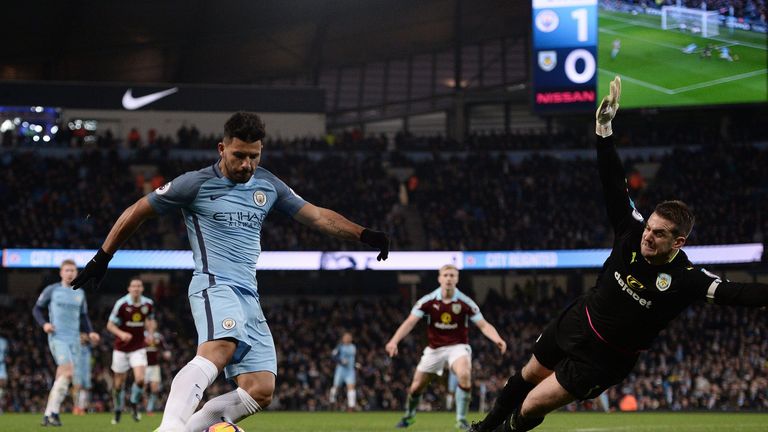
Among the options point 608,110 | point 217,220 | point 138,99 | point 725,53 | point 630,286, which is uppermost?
point 138,99

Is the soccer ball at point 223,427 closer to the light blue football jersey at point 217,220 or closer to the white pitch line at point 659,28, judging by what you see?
the light blue football jersey at point 217,220

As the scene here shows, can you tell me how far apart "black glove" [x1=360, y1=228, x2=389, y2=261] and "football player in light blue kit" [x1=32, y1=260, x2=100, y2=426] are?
9.71m

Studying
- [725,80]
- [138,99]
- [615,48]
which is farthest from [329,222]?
[138,99]

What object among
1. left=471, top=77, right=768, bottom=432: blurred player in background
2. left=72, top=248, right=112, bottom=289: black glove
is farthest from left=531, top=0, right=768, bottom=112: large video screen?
left=72, top=248, right=112, bottom=289: black glove

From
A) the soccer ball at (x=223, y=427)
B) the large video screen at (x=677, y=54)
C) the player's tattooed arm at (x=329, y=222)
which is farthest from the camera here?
the large video screen at (x=677, y=54)

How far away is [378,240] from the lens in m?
7.18

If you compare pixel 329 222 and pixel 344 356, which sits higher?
pixel 329 222

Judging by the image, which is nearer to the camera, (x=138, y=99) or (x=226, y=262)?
(x=226, y=262)

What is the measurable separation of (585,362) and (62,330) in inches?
444

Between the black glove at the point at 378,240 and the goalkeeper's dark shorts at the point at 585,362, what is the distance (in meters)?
1.67

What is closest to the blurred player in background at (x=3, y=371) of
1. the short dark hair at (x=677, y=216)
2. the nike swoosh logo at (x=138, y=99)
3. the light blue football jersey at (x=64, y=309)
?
the light blue football jersey at (x=64, y=309)

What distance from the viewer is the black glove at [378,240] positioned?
7172 millimetres

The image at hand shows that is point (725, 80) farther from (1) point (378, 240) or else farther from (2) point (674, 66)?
(1) point (378, 240)

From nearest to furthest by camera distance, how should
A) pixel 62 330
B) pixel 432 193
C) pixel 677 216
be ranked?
pixel 677 216
pixel 62 330
pixel 432 193
